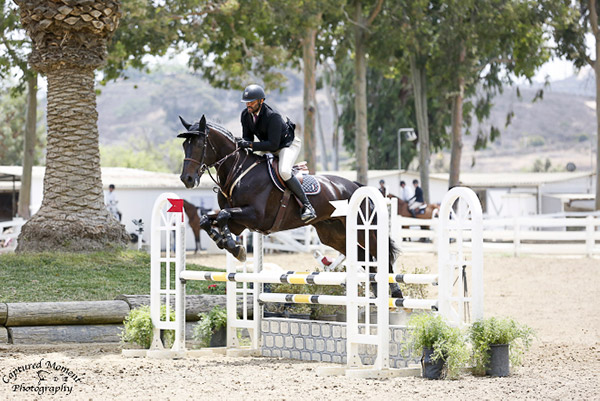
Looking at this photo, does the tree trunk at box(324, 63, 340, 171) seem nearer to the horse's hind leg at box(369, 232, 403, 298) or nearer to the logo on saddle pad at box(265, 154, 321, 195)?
the horse's hind leg at box(369, 232, 403, 298)

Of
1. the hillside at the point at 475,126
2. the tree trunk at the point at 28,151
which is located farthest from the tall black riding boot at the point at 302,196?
the hillside at the point at 475,126

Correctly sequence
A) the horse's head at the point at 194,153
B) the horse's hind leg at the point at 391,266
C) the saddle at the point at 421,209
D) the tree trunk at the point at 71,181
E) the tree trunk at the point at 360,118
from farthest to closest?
the tree trunk at the point at 360,118
the saddle at the point at 421,209
the tree trunk at the point at 71,181
the horse's hind leg at the point at 391,266
the horse's head at the point at 194,153

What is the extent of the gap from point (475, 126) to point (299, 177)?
138 metres

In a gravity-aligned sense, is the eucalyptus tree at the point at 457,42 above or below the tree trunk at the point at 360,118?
above

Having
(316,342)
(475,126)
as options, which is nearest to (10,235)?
(316,342)

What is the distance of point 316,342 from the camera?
26.5ft

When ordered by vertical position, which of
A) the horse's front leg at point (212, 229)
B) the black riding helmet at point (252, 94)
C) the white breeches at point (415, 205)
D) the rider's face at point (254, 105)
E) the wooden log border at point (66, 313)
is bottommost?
the wooden log border at point (66, 313)

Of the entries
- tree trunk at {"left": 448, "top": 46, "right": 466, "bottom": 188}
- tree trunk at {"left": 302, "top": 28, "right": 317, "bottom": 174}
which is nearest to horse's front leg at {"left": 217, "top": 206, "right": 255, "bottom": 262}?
tree trunk at {"left": 302, "top": 28, "right": 317, "bottom": 174}

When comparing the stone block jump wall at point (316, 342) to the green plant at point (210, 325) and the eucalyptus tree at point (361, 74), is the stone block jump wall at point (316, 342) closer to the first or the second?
the green plant at point (210, 325)

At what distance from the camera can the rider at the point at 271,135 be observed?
874 cm

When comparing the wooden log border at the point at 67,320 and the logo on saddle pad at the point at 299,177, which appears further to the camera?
the wooden log border at the point at 67,320

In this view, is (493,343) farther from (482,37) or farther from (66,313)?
(482,37)

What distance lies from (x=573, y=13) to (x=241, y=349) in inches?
1017

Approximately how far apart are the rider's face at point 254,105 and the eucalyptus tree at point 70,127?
5.12 m
